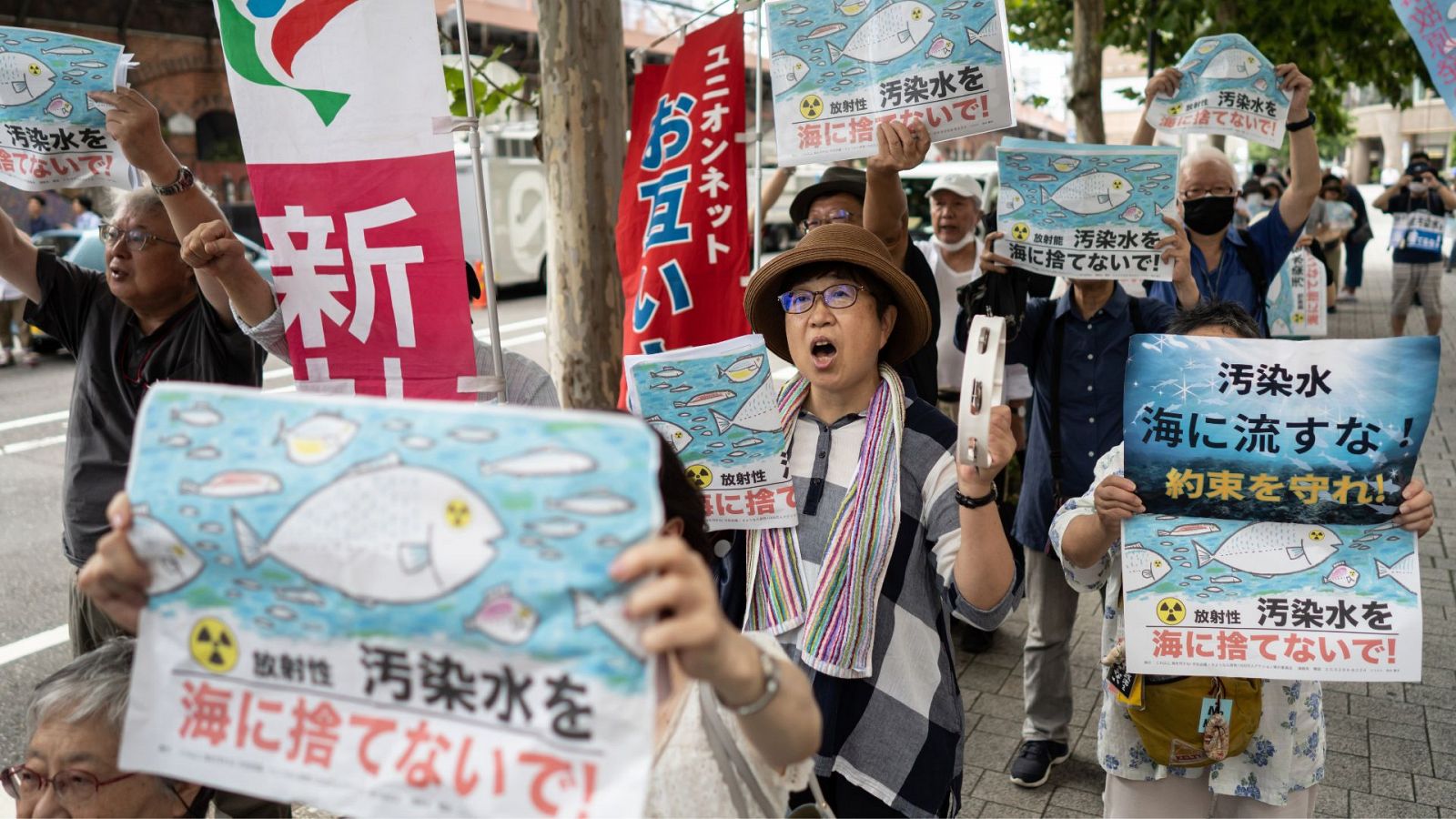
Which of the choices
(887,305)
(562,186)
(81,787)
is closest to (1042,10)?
(562,186)

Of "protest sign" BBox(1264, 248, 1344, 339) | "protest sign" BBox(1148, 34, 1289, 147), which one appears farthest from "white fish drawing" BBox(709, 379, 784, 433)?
"protest sign" BBox(1264, 248, 1344, 339)

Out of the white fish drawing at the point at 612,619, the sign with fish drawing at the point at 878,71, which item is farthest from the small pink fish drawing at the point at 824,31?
the white fish drawing at the point at 612,619

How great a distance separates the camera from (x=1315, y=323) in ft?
20.6

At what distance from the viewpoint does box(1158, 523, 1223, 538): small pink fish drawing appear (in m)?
2.15

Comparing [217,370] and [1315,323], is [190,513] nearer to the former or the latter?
[217,370]

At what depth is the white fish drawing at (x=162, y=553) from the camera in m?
1.26

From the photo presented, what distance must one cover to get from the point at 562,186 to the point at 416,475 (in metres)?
3.02

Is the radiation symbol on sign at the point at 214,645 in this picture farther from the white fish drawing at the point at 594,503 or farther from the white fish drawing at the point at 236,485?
the white fish drawing at the point at 594,503

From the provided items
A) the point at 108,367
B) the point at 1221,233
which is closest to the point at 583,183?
the point at 108,367

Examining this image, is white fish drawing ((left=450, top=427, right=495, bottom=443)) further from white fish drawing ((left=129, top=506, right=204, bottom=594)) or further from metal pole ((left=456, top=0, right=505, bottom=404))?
metal pole ((left=456, top=0, right=505, bottom=404))

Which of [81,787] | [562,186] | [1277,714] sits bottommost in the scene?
[1277,714]

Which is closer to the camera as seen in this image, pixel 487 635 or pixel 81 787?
pixel 487 635

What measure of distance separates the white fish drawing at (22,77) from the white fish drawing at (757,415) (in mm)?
1984

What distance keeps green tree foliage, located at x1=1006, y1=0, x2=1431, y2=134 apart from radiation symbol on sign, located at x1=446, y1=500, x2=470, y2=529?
11.1 metres
